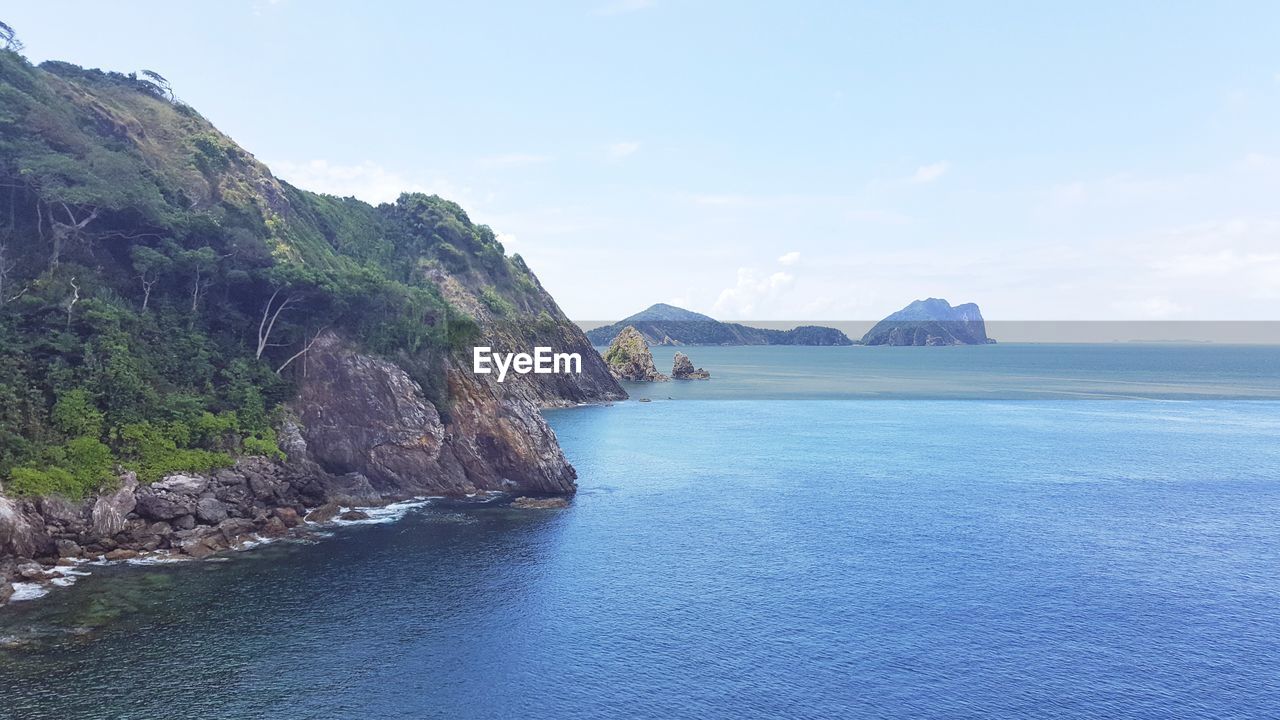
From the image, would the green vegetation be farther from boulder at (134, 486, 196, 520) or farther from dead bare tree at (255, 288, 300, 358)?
boulder at (134, 486, 196, 520)

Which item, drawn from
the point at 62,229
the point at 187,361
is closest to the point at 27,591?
the point at 187,361

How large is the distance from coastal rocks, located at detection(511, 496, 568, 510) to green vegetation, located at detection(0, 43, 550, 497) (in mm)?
17377

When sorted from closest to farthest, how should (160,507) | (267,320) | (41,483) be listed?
(41,483)
(160,507)
(267,320)

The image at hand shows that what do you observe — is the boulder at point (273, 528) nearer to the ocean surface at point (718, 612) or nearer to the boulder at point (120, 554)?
the ocean surface at point (718, 612)

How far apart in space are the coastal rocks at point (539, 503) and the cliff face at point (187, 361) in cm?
284

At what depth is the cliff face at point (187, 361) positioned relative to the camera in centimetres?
6712

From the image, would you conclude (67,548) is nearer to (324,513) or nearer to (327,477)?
(324,513)

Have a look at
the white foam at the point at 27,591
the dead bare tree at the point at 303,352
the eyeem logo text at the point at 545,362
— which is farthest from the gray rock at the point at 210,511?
the eyeem logo text at the point at 545,362

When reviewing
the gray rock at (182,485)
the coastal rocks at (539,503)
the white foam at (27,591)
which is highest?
the gray rock at (182,485)

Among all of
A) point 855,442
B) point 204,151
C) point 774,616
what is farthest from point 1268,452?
point 204,151

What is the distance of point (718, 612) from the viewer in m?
55.2

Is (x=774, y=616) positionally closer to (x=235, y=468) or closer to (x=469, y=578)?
(x=469, y=578)

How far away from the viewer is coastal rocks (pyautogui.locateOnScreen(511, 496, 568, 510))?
280 ft

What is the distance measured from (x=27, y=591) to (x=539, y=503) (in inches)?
1773
